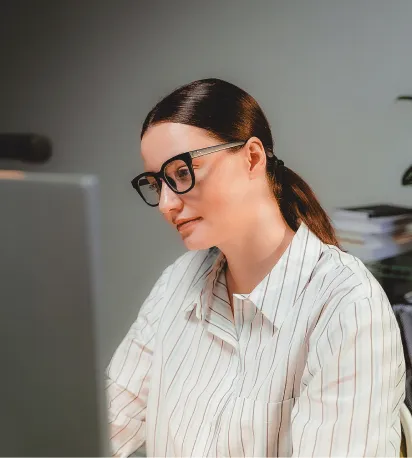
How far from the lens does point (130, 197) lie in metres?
1.87

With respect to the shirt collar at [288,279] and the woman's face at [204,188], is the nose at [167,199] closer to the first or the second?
the woman's face at [204,188]

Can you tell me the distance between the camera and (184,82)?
1630mm

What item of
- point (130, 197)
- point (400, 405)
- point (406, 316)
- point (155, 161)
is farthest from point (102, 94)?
point (400, 405)

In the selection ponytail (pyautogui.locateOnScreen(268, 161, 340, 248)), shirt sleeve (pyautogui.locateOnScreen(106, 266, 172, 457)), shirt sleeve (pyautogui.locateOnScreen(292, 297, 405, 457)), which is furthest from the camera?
shirt sleeve (pyautogui.locateOnScreen(106, 266, 172, 457))

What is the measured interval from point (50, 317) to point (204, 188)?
0.70 m

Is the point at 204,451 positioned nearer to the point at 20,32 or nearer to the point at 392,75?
the point at 392,75

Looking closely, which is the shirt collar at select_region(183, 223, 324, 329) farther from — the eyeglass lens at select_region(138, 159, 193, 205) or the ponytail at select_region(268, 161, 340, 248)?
the eyeglass lens at select_region(138, 159, 193, 205)

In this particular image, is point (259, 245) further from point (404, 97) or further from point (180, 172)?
point (404, 97)

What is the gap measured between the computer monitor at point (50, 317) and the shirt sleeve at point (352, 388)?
0.54 meters

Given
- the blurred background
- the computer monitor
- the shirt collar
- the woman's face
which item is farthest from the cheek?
the computer monitor

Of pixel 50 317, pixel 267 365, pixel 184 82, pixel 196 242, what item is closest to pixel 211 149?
pixel 196 242

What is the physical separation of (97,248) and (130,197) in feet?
4.69

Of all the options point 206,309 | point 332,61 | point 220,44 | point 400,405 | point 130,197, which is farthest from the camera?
point 130,197

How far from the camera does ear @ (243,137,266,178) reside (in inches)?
44.9
